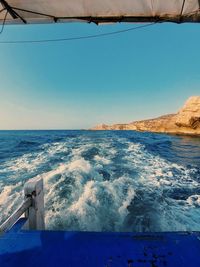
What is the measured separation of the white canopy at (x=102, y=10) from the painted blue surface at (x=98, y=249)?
13.4 ft

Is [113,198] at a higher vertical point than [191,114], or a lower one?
lower

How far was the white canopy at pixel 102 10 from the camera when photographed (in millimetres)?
4023

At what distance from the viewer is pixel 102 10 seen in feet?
13.8

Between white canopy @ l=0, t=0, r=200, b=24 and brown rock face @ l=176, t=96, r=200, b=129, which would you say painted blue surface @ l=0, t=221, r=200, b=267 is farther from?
brown rock face @ l=176, t=96, r=200, b=129

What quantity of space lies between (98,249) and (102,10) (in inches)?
169

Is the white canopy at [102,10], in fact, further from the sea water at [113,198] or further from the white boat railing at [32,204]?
the sea water at [113,198]

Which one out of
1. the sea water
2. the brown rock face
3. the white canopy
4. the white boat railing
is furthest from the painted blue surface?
the brown rock face

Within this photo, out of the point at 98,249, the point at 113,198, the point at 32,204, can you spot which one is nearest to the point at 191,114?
the point at 113,198

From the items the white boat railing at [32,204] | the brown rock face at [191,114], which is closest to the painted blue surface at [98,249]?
the white boat railing at [32,204]

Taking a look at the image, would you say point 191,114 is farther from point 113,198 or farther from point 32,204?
point 32,204

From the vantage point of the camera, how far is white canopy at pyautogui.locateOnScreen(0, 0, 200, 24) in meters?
4.02

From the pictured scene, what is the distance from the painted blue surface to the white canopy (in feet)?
13.4

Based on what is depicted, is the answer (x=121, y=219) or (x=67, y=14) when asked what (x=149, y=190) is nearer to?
(x=121, y=219)

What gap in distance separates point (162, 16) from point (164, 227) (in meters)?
4.50
